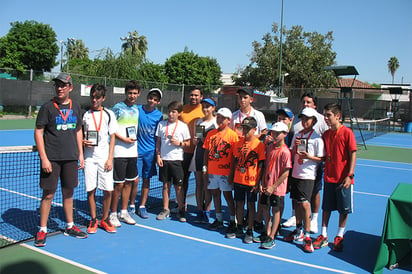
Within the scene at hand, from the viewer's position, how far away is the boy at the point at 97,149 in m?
4.71

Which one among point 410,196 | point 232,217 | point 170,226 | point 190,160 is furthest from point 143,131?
point 410,196

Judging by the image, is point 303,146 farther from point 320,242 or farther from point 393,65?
point 393,65

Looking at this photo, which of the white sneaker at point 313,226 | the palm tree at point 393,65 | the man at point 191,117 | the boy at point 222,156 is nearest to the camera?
the boy at point 222,156

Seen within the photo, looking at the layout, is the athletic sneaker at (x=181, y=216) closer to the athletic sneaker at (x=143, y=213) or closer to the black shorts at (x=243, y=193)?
the athletic sneaker at (x=143, y=213)

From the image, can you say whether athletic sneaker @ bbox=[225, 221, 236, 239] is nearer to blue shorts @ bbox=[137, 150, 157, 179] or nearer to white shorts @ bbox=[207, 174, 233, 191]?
white shorts @ bbox=[207, 174, 233, 191]

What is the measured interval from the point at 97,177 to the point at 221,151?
169cm

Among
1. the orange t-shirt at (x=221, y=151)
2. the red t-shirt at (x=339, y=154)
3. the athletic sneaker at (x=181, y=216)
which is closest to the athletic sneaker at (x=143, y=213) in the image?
the athletic sneaker at (x=181, y=216)

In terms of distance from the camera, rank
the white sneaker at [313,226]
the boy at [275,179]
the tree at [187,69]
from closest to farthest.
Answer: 1. the boy at [275,179]
2. the white sneaker at [313,226]
3. the tree at [187,69]

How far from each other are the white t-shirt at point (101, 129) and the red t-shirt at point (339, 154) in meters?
2.82

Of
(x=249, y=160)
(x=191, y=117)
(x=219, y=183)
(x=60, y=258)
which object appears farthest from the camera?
(x=191, y=117)

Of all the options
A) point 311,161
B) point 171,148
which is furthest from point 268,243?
point 171,148

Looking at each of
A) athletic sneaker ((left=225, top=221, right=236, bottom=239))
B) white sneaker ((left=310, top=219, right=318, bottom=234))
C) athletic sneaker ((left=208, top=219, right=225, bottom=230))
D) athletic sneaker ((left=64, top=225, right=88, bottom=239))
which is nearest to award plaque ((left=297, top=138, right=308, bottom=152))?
white sneaker ((left=310, top=219, right=318, bottom=234))

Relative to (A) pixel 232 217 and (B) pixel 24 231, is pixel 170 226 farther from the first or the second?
(B) pixel 24 231

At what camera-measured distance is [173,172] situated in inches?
215
